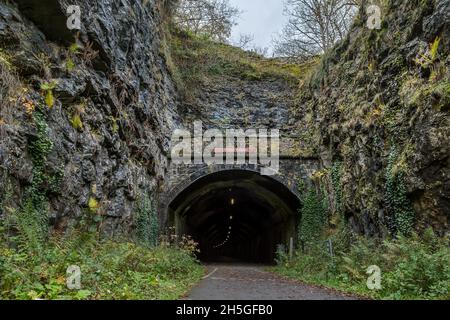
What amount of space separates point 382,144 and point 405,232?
281cm

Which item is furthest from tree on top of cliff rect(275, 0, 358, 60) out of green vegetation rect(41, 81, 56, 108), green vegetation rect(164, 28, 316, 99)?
green vegetation rect(41, 81, 56, 108)

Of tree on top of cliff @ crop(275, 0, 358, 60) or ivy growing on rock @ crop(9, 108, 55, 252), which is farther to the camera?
tree on top of cliff @ crop(275, 0, 358, 60)

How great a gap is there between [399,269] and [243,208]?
21.2 m

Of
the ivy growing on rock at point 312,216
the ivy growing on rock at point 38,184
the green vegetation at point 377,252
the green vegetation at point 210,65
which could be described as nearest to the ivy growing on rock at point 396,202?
the green vegetation at point 377,252

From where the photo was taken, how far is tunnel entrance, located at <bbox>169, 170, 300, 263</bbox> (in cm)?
1875

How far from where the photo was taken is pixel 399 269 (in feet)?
25.2

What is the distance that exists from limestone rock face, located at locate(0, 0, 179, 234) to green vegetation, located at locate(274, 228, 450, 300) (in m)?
6.52

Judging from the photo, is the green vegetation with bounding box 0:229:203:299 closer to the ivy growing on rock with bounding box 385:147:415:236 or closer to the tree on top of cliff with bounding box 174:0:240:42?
the ivy growing on rock with bounding box 385:147:415:236

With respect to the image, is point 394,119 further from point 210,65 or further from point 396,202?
point 210,65

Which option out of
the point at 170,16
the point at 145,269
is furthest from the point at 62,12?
the point at 170,16

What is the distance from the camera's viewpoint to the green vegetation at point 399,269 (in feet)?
22.4

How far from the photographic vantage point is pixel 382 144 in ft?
37.6

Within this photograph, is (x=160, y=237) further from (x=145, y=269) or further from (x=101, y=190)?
(x=145, y=269)

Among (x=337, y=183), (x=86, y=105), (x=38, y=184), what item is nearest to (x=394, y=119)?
(x=337, y=183)
